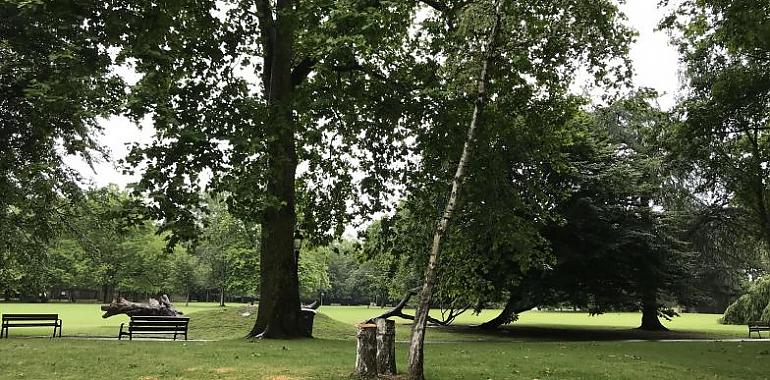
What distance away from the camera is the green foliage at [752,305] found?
115 ft

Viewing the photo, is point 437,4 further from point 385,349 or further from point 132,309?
point 132,309

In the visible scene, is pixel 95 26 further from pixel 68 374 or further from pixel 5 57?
pixel 68 374

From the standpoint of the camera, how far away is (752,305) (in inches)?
1415

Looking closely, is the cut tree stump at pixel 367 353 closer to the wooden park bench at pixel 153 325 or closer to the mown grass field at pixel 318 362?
the mown grass field at pixel 318 362

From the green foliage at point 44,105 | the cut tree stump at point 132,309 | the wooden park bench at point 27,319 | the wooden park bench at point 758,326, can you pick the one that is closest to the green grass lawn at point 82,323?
the cut tree stump at point 132,309

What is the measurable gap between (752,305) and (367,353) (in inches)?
1383

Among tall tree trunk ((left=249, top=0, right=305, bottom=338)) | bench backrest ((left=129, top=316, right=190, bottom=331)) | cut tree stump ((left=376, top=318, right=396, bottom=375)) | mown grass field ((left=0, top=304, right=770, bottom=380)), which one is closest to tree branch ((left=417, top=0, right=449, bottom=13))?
tall tree trunk ((left=249, top=0, right=305, bottom=338))

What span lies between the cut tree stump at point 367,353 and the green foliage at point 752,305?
1282 inches

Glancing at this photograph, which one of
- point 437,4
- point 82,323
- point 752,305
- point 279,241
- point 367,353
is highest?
point 437,4

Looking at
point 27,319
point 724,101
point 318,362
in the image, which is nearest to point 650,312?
point 724,101

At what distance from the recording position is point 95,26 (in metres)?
13.4

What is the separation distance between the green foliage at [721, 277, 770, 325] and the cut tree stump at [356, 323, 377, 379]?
3255 cm

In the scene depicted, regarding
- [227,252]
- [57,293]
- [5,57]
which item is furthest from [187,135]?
[57,293]

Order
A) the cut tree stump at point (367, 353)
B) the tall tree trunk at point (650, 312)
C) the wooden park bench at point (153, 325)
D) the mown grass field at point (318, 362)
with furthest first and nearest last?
1. the tall tree trunk at point (650, 312)
2. the wooden park bench at point (153, 325)
3. the mown grass field at point (318, 362)
4. the cut tree stump at point (367, 353)
